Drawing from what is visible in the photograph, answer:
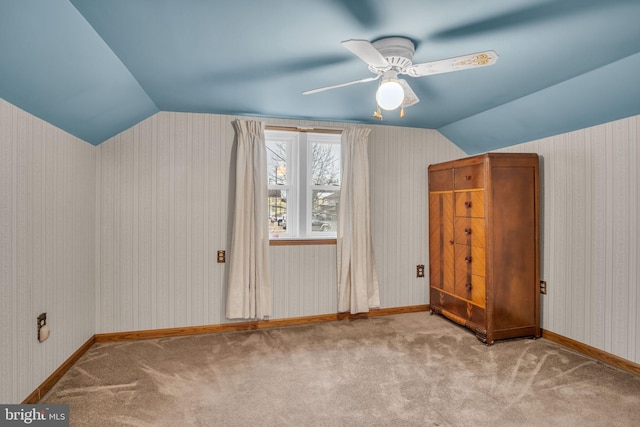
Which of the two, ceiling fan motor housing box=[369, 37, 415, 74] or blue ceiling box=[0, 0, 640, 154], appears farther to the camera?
ceiling fan motor housing box=[369, 37, 415, 74]

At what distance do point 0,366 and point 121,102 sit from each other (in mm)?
1913

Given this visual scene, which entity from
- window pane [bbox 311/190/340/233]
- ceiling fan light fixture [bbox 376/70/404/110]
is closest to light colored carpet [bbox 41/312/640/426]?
window pane [bbox 311/190/340/233]

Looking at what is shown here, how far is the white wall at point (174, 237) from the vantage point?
11.0 feet

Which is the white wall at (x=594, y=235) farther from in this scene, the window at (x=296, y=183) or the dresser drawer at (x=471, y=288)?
the window at (x=296, y=183)

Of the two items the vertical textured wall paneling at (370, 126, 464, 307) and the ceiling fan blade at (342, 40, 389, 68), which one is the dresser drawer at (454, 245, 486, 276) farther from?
the ceiling fan blade at (342, 40, 389, 68)

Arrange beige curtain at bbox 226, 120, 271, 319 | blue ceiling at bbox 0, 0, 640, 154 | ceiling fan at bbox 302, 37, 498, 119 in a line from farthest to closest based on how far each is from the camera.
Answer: beige curtain at bbox 226, 120, 271, 319 < ceiling fan at bbox 302, 37, 498, 119 < blue ceiling at bbox 0, 0, 640, 154

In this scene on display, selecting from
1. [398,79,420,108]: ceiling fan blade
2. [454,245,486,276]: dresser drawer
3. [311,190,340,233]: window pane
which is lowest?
A: [454,245,486,276]: dresser drawer

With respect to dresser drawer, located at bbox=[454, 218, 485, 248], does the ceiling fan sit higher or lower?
higher

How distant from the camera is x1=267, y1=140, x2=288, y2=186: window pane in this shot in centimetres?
386

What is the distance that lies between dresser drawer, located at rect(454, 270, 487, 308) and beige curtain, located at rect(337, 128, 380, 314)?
0.96 meters

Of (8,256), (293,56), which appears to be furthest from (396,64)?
(8,256)

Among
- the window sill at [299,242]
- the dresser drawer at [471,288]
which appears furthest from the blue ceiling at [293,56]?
the dresser drawer at [471,288]

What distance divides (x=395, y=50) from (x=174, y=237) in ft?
8.69

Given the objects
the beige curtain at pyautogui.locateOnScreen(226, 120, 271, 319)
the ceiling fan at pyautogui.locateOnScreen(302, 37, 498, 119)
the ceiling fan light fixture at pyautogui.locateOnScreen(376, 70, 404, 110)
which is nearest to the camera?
the ceiling fan at pyautogui.locateOnScreen(302, 37, 498, 119)
